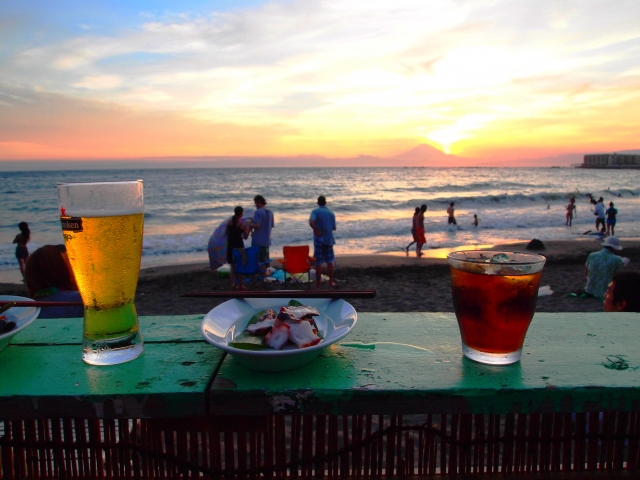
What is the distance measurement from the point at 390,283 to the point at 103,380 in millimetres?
10381

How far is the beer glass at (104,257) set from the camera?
1142 millimetres

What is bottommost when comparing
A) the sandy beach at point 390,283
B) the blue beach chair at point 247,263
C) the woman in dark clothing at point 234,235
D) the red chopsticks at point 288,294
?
the sandy beach at point 390,283

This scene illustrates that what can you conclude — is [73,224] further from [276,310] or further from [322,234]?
[322,234]

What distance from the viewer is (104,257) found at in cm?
118

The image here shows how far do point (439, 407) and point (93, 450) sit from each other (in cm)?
93

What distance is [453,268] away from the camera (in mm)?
1138

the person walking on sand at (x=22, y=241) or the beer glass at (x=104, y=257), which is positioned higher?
the beer glass at (x=104, y=257)

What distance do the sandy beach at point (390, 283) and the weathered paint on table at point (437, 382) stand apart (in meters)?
6.74

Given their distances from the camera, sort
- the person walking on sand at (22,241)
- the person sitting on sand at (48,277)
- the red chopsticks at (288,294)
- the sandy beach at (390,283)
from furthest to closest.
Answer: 1. the person walking on sand at (22,241)
2. the sandy beach at (390,283)
3. the person sitting on sand at (48,277)
4. the red chopsticks at (288,294)

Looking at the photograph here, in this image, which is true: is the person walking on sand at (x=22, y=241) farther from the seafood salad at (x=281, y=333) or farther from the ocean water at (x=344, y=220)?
the seafood salad at (x=281, y=333)

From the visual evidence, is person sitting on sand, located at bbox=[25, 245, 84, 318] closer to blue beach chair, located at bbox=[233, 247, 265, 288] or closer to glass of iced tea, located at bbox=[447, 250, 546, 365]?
glass of iced tea, located at bbox=[447, 250, 546, 365]

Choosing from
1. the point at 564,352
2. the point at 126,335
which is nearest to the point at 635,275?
the point at 564,352

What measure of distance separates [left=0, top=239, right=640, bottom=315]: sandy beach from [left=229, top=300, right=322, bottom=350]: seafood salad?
22.4ft

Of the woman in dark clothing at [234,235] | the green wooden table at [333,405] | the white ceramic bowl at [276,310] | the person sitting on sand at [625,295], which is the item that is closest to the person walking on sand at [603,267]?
the person sitting on sand at [625,295]
